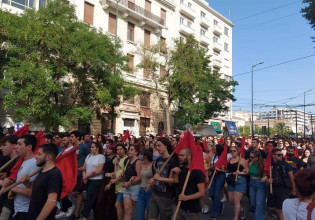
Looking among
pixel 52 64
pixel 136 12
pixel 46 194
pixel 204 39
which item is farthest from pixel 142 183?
pixel 204 39

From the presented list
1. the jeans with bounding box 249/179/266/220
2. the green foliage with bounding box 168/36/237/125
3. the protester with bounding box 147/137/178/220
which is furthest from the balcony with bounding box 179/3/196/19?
the protester with bounding box 147/137/178/220

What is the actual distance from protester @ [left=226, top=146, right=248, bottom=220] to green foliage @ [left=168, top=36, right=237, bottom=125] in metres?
17.3

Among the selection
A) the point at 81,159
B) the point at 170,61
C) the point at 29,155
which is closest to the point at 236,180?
the point at 81,159

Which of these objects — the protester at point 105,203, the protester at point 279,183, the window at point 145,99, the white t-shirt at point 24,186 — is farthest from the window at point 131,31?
the white t-shirt at point 24,186

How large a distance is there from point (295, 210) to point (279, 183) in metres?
3.36

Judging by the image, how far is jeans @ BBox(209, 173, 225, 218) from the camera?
6.88 m

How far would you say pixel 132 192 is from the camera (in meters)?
5.46

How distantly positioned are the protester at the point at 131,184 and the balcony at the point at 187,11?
3056 centimetres

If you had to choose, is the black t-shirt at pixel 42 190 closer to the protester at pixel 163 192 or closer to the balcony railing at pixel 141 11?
the protester at pixel 163 192

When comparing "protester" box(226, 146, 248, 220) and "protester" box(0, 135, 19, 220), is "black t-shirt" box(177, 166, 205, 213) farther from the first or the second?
"protester" box(226, 146, 248, 220)

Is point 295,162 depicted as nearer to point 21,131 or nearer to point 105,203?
point 105,203

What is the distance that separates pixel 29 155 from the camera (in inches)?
151

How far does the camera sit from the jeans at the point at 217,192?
22.6 feet

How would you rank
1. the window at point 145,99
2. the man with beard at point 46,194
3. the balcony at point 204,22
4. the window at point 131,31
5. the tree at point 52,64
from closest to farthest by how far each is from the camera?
the man with beard at point 46,194 → the tree at point 52,64 → the window at point 131,31 → the window at point 145,99 → the balcony at point 204,22
